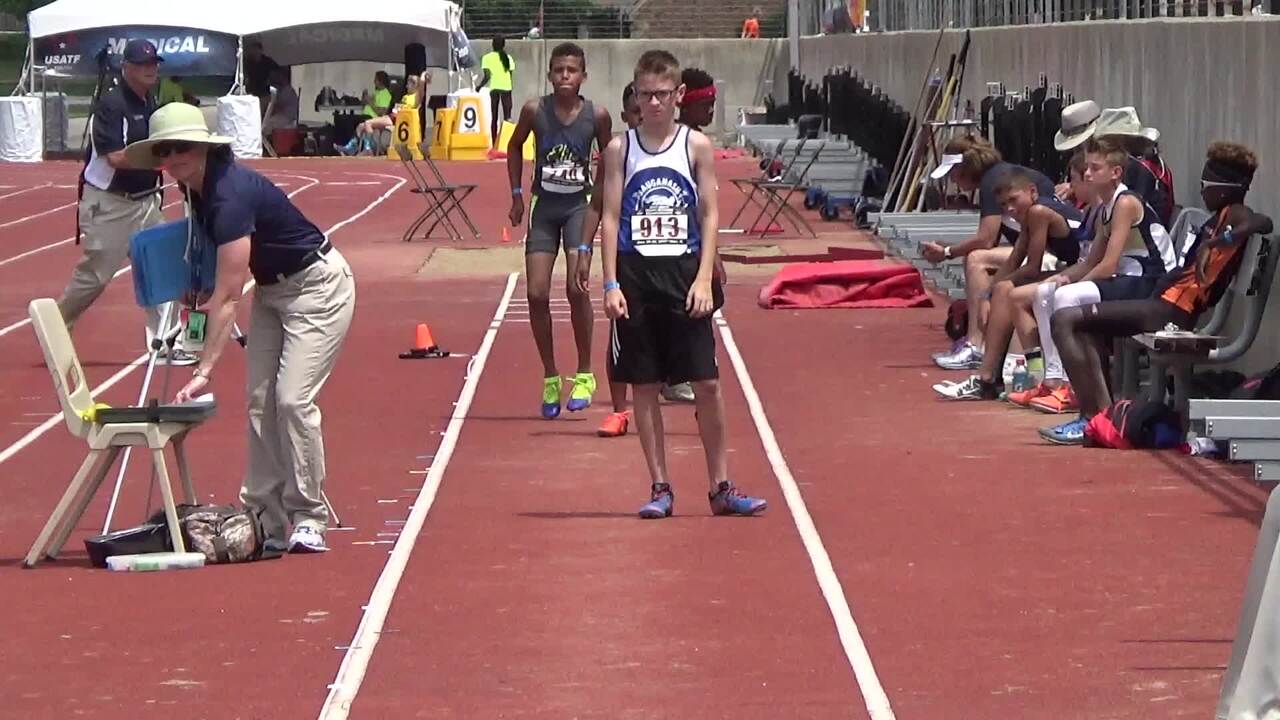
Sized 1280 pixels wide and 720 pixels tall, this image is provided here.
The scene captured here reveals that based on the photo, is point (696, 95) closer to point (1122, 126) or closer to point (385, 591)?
point (1122, 126)

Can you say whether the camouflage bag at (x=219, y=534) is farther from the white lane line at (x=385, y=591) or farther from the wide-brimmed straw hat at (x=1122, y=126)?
the wide-brimmed straw hat at (x=1122, y=126)

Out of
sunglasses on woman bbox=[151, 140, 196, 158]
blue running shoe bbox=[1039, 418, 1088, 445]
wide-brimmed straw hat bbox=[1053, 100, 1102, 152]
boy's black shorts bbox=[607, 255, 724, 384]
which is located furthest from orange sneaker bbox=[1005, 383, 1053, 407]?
sunglasses on woman bbox=[151, 140, 196, 158]

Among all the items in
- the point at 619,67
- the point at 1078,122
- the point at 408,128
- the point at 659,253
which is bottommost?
the point at 408,128

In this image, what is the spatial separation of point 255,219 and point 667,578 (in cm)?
201

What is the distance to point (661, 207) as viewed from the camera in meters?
9.68

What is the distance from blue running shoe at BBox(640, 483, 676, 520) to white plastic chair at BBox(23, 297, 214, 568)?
72.0 inches

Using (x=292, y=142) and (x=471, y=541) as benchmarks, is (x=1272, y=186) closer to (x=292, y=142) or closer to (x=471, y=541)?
(x=471, y=541)

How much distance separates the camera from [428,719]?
6598 mm

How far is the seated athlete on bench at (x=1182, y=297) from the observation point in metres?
11.8

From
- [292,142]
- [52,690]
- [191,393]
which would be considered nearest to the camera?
[52,690]

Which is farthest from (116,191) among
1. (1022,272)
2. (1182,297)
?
(1182,297)

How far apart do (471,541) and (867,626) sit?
215 cm

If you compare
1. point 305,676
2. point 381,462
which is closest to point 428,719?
point 305,676

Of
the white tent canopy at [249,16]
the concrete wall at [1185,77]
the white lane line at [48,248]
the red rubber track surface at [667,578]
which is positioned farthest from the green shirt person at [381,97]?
the red rubber track surface at [667,578]
